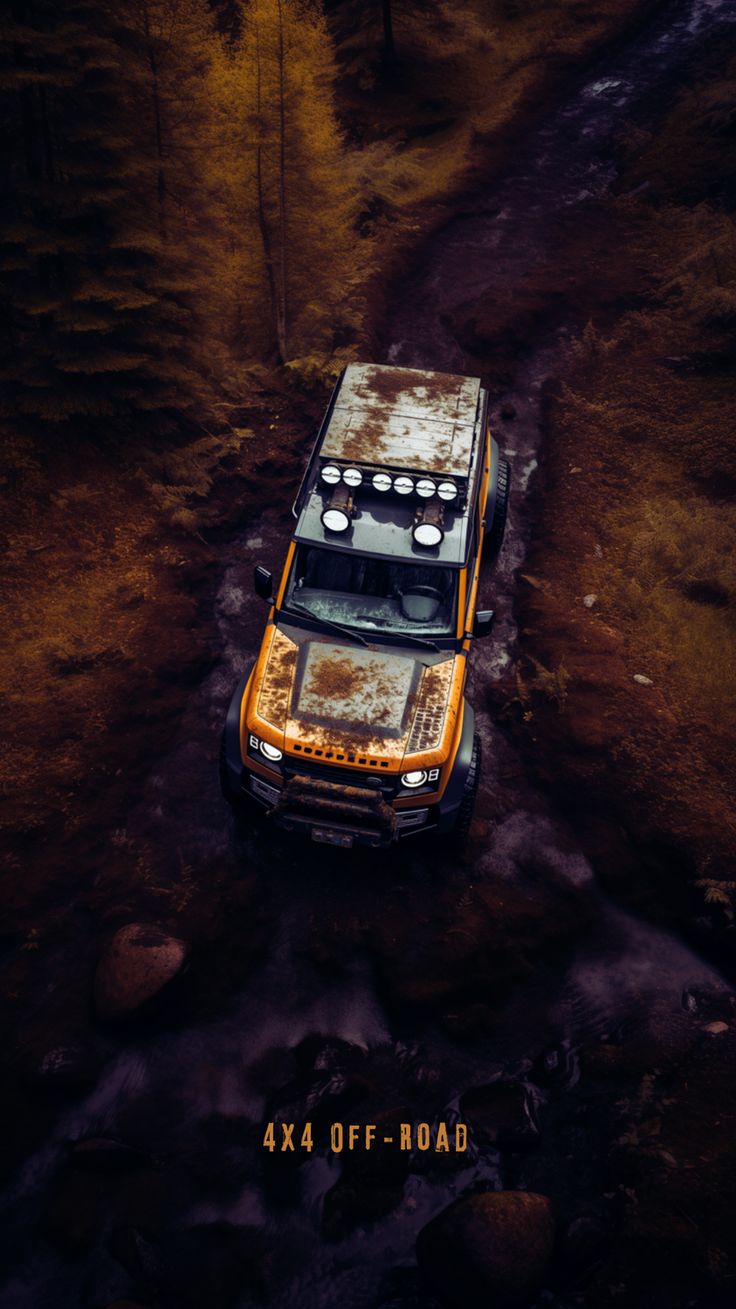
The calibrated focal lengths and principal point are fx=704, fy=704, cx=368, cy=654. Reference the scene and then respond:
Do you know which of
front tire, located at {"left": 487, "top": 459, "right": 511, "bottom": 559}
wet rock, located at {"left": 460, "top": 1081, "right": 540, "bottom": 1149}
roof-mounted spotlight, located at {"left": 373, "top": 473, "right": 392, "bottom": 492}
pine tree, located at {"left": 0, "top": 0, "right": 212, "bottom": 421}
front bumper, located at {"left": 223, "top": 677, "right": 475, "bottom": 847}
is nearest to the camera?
wet rock, located at {"left": 460, "top": 1081, "right": 540, "bottom": 1149}

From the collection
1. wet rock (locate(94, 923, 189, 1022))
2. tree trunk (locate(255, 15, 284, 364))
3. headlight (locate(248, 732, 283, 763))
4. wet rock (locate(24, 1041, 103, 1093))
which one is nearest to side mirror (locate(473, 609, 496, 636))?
headlight (locate(248, 732, 283, 763))

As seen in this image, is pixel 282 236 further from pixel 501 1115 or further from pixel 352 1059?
pixel 501 1115

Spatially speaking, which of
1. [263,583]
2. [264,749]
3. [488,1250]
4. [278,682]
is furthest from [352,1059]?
[263,583]

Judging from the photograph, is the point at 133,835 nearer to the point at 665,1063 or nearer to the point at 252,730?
the point at 252,730

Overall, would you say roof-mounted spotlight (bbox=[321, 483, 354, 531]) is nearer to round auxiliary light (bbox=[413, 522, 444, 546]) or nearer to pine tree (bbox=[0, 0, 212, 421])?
round auxiliary light (bbox=[413, 522, 444, 546])

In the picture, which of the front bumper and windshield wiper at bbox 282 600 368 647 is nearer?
the front bumper

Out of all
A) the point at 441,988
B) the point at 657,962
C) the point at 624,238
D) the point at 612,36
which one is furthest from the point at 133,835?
the point at 612,36
